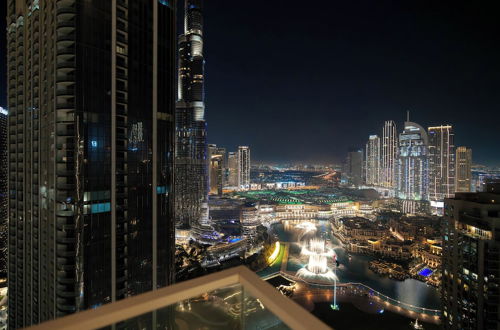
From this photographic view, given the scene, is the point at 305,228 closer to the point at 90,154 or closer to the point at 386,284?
the point at 386,284

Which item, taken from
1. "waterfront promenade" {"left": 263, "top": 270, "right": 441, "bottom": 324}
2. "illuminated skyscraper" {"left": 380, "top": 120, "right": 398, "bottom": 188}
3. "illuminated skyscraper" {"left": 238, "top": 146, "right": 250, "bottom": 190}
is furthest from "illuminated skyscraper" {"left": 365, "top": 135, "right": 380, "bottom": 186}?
"waterfront promenade" {"left": 263, "top": 270, "right": 441, "bottom": 324}

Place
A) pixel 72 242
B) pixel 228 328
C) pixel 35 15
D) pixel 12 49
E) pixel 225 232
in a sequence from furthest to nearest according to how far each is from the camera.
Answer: pixel 225 232
pixel 12 49
pixel 35 15
pixel 72 242
pixel 228 328

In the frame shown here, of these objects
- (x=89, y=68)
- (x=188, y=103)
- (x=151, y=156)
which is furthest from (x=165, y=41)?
(x=188, y=103)

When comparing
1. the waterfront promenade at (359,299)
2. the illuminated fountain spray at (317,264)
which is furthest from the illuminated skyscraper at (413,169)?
the waterfront promenade at (359,299)

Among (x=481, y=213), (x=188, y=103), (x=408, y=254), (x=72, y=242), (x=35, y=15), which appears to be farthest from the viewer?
(x=188, y=103)

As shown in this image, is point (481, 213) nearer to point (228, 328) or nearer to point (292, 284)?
point (228, 328)

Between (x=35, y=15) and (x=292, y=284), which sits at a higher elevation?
(x=35, y=15)
